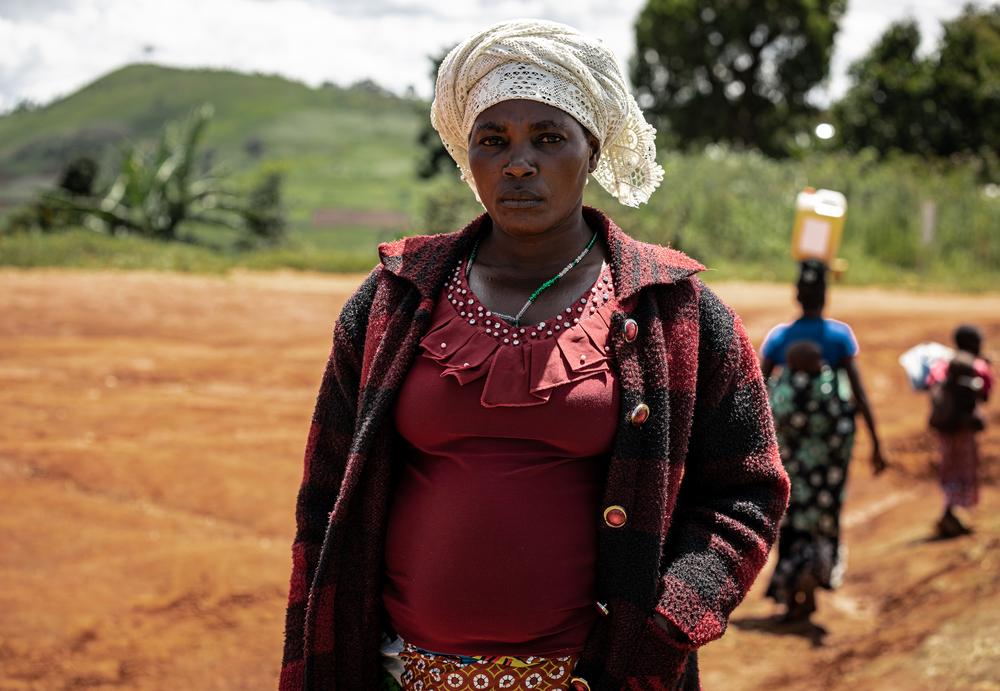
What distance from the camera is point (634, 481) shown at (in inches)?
71.8

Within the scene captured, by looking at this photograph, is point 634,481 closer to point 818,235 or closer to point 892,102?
point 818,235

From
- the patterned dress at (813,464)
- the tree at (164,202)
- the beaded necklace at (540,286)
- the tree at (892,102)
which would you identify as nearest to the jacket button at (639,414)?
the beaded necklace at (540,286)

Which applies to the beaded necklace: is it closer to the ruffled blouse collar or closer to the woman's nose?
the ruffled blouse collar

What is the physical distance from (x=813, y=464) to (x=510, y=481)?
357 centimetres

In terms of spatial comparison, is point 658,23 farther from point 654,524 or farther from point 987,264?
point 654,524

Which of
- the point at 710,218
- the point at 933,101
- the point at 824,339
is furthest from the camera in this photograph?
the point at 933,101

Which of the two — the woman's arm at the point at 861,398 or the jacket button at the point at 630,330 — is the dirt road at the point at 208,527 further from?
the jacket button at the point at 630,330

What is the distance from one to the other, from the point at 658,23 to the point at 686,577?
30.7 m

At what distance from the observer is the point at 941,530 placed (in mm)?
6348

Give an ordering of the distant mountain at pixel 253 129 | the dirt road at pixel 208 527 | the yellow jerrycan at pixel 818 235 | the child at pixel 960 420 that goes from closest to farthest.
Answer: the dirt road at pixel 208 527, the yellow jerrycan at pixel 818 235, the child at pixel 960 420, the distant mountain at pixel 253 129

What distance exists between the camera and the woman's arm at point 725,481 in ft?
6.15

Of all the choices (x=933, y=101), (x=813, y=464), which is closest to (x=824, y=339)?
(x=813, y=464)

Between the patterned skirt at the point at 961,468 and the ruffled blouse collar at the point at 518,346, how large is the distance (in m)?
5.03

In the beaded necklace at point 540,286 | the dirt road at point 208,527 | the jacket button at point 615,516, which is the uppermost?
the beaded necklace at point 540,286
